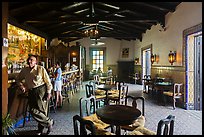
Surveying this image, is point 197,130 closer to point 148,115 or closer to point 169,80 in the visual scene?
point 148,115

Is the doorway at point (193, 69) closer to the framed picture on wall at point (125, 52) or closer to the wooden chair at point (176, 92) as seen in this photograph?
the wooden chair at point (176, 92)

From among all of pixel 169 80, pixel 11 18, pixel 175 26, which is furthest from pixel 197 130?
pixel 11 18

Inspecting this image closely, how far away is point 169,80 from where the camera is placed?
7.23 meters

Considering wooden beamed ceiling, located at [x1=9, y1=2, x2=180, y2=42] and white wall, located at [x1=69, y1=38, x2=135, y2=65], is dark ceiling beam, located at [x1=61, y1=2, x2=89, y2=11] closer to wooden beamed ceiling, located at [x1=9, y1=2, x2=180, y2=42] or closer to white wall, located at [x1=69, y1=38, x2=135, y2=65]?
wooden beamed ceiling, located at [x1=9, y1=2, x2=180, y2=42]

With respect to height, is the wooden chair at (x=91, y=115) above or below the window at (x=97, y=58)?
below

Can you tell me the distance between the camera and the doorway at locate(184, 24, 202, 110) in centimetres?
580

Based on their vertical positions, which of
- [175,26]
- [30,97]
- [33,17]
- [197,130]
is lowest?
[197,130]

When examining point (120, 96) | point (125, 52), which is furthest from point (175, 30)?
point (125, 52)

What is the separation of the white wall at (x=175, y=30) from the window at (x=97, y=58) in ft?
18.7

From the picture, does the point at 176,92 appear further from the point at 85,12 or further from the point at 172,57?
the point at 85,12

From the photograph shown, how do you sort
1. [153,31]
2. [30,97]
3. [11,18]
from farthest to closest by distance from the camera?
[153,31]
[11,18]
[30,97]

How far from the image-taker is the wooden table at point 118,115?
8.21 feet

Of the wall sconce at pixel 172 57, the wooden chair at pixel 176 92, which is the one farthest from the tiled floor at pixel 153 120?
the wall sconce at pixel 172 57

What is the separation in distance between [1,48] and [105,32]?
961 centimetres
